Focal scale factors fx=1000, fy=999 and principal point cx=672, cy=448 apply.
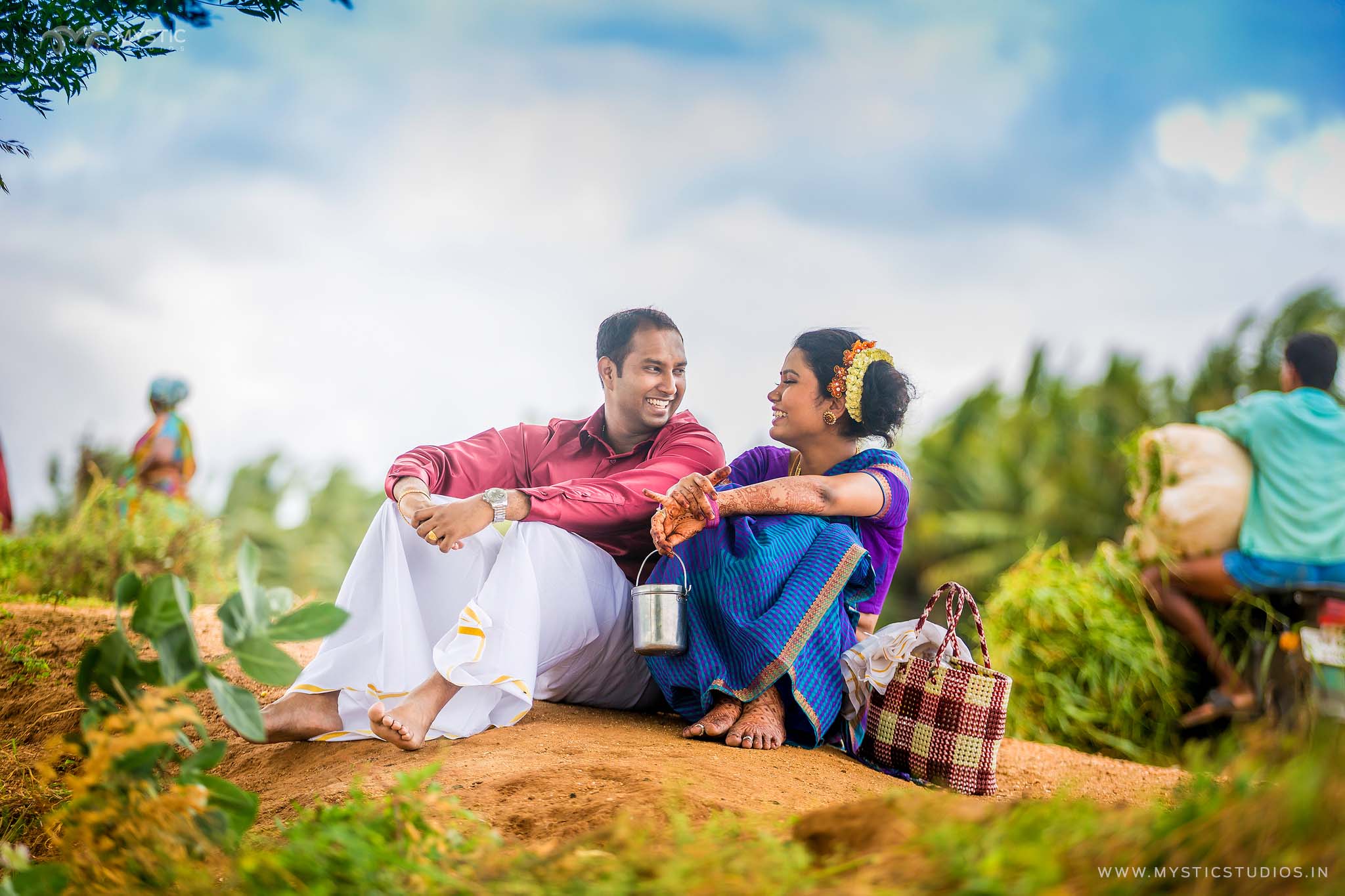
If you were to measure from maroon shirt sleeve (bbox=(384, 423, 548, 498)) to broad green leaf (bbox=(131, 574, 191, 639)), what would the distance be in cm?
125

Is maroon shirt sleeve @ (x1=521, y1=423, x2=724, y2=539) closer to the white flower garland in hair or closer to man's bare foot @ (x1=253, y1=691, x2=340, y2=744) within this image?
the white flower garland in hair

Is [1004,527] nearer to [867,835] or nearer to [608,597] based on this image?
[608,597]

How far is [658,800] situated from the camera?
2223mm

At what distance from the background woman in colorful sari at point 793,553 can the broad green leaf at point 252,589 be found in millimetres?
1232

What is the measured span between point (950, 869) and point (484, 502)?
73.2 inches

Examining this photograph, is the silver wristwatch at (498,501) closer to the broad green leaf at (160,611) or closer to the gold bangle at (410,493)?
the gold bangle at (410,493)

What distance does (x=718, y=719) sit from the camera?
10.0 feet

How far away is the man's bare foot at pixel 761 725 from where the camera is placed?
295 centimetres

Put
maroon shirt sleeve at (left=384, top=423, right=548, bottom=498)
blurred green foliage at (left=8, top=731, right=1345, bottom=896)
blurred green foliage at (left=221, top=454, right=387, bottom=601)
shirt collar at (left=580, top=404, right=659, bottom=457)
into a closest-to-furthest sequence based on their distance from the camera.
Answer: blurred green foliage at (left=8, top=731, right=1345, bottom=896), maroon shirt sleeve at (left=384, top=423, right=548, bottom=498), shirt collar at (left=580, top=404, right=659, bottom=457), blurred green foliage at (left=221, top=454, right=387, bottom=601)

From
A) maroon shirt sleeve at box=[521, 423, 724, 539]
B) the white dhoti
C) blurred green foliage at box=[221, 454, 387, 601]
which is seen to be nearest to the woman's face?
maroon shirt sleeve at box=[521, 423, 724, 539]

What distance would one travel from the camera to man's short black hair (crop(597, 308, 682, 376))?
11.1ft

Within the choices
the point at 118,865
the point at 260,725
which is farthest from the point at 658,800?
the point at 118,865

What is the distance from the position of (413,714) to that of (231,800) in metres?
0.84

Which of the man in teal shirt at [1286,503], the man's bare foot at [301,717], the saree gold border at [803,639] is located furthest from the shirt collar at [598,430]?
the man in teal shirt at [1286,503]
